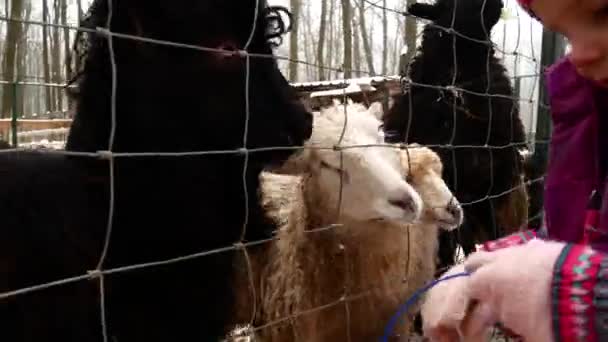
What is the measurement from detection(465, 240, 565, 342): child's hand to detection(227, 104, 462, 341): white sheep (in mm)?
896

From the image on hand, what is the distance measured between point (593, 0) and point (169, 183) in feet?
2.54

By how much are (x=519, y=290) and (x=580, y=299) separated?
0.18 feet

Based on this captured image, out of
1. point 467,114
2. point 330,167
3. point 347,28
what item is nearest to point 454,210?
point 330,167

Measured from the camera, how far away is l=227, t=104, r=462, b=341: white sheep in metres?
1.63

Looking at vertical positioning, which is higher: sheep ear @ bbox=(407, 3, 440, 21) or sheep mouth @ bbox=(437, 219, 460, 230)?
sheep ear @ bbox=(407, 3, 440, 21)

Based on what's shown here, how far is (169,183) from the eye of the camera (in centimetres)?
116

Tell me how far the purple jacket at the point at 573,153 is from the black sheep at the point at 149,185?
1.76 feet

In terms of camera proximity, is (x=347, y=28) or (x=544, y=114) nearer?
(x=347, y=28)

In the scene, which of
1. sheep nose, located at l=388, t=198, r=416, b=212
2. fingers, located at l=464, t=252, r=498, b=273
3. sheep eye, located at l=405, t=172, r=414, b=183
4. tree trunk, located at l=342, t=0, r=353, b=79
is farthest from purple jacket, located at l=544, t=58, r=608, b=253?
tree trunk, located at l=342, t=0, r=353, b=79

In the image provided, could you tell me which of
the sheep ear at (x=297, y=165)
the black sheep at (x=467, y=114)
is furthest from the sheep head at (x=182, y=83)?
the black sheep at (x=467, y=114)

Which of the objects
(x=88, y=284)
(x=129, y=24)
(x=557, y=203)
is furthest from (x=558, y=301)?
(x=129, y=24)

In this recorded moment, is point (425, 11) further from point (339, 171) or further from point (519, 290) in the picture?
point (519, 290)

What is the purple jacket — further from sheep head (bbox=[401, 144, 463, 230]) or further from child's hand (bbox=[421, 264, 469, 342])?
sheep head (bbox=[401, 144, 463, 230])

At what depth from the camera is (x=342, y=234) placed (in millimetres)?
1743
